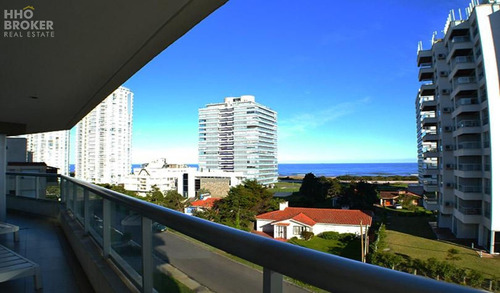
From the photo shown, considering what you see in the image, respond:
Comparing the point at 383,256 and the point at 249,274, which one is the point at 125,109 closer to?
the point at 383,256

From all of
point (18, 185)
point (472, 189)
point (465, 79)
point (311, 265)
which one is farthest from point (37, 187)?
point (465, 79)

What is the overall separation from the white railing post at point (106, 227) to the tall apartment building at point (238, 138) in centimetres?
9338

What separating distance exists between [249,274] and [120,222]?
1.76 m

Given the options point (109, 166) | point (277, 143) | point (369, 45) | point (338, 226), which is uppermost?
point (369, 45)

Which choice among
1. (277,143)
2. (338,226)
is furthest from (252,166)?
(338,226)

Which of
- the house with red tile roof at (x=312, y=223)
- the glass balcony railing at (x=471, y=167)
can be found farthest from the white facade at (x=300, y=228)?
the glass balcony railing at (x=471, y=167)

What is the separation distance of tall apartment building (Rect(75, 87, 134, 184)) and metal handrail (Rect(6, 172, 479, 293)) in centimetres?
7634

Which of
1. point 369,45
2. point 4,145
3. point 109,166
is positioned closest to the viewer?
point 4,145

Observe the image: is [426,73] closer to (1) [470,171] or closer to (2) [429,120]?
(2) [429,120]

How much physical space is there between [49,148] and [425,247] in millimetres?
46836

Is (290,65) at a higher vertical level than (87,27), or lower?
higher

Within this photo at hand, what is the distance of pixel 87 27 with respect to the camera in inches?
84.0

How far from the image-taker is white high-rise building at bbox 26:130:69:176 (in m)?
41.0

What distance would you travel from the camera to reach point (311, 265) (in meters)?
0.66
